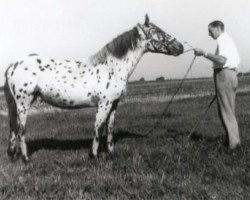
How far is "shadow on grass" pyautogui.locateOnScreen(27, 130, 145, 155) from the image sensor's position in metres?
10.1

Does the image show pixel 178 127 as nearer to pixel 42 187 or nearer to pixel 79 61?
pixel 79 61

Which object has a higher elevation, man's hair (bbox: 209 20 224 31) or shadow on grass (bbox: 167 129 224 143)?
man's hair (bbox: 209 20 224 31)

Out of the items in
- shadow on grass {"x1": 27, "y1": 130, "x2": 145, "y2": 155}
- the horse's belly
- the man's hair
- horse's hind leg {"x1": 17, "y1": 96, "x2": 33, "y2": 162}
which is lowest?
shadow on grass {"x1": 27, "y1": 130, "x2": 145, "y2": 155}

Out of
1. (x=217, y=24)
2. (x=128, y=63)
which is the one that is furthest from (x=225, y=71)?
(x=128, y=63)

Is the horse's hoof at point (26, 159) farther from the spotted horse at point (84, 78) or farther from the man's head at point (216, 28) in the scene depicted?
the man's head at point (216, 28)

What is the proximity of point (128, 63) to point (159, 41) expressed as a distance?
2.99ft

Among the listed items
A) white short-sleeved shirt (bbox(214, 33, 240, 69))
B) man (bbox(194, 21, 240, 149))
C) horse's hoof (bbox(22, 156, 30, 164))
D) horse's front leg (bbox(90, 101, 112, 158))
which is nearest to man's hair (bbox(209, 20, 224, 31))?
man (bbox(194, 21, 240, 149))

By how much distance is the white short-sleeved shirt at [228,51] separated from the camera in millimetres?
8227

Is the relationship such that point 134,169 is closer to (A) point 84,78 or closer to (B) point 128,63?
(A) point 84,78

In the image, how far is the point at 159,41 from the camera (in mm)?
9055

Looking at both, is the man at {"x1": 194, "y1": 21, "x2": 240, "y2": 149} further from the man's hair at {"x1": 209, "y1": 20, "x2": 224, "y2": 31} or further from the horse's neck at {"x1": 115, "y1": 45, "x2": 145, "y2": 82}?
the horse's neck at {"x1": 115, "y1": 45, "x2": 145, "y2": 82}

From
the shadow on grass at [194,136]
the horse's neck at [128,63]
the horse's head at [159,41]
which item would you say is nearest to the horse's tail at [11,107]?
the horse's neck at [128,63]

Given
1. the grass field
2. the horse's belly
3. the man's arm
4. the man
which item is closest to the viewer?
the grass field

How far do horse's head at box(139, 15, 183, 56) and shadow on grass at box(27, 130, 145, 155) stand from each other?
2753 millimetres
